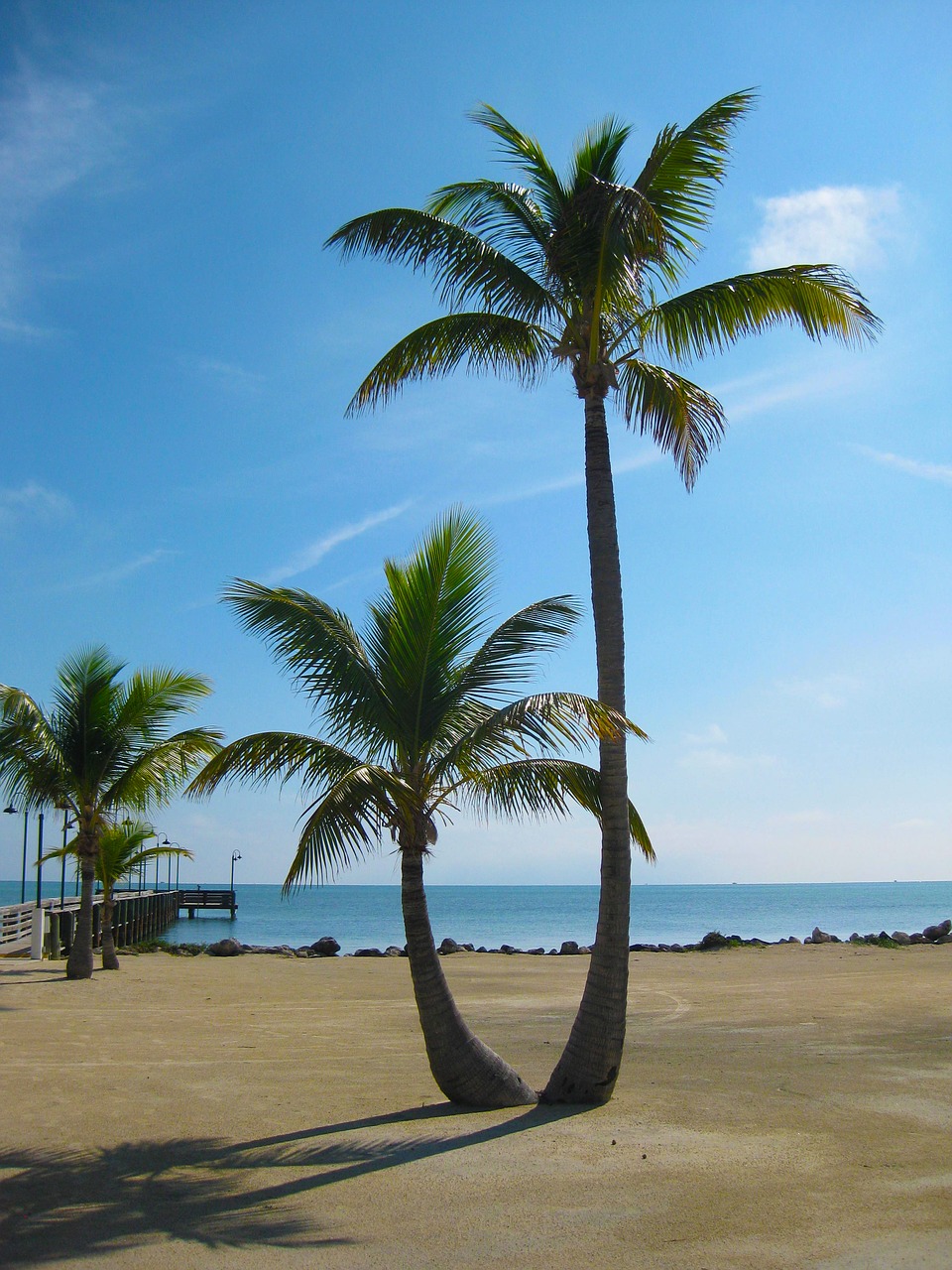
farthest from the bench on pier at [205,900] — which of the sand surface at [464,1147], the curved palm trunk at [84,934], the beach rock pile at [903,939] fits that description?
the sand surface at [464,1147]

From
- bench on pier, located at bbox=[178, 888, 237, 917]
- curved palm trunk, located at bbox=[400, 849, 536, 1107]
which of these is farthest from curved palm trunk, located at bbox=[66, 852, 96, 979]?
bench on pier, located at bbox=[178, 888, 237, 917]

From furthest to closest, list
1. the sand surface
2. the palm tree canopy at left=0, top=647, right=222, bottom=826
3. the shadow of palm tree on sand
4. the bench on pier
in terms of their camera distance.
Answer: the bench on pier
the palm tree canopy at left=0, top=647, right=222, bottom=826
the shadow of palm tree on sand
the sand surface

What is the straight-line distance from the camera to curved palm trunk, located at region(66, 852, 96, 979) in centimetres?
1856

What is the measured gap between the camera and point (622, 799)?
8.70m

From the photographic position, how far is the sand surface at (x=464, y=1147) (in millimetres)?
5406

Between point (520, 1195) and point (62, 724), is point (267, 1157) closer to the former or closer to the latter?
point (520, 1195)

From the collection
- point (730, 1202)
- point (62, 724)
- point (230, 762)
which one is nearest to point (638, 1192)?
point (730, 1202)

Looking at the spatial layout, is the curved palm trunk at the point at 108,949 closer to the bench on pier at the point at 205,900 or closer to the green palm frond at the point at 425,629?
the green palm frond at the point at 425,629

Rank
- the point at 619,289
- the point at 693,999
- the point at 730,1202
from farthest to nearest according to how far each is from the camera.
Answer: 1. the point at 693,999
2. the point at 619,289
3. the point at 730,1202

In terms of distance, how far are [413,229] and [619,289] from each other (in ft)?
6.56

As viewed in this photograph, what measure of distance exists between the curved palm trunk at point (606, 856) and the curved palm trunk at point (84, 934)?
41.0ft

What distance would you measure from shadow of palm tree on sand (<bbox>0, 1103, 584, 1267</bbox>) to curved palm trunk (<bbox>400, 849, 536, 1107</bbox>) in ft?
0.86

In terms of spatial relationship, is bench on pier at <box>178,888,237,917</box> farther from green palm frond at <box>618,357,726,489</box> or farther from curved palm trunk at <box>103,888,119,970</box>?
green palm frond at <box>618,357,726,489</box>

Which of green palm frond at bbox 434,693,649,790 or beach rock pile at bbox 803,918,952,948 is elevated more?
green palm frond at bbox 434,693,649,790
